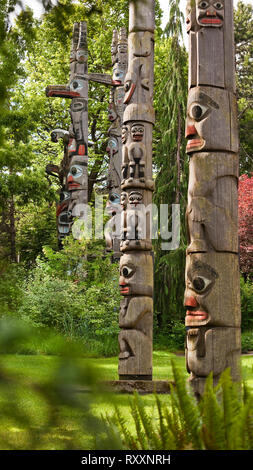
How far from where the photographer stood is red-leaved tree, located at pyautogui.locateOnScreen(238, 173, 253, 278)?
63.2 feet

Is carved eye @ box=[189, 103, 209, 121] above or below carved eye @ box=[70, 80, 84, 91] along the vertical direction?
below

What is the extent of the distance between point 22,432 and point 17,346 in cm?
15

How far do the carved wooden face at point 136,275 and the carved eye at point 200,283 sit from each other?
2.49 meters

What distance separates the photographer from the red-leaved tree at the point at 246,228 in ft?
63.2

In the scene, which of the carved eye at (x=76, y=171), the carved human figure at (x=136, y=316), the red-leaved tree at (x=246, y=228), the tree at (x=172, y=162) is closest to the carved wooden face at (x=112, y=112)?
the tree at (x=172, y=162)

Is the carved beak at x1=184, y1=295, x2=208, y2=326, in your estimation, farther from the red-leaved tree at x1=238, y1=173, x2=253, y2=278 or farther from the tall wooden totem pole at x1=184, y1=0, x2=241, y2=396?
the red-leaved tree at x1=238, y1=173, x2=253, y2=278

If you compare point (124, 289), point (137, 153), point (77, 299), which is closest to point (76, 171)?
point (77, 299)

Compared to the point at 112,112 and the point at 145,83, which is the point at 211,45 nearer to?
the point at 145,83

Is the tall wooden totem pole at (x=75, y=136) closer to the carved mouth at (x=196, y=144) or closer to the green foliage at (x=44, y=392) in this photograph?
the carved mouth at (x=196, y=144)

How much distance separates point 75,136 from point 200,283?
10.4 m

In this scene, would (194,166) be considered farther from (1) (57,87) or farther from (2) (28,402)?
(1) (57,87)

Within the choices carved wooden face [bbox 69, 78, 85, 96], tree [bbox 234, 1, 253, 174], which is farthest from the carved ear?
tree [bbox 234, 1, 253, 174]

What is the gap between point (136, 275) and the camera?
653cm
